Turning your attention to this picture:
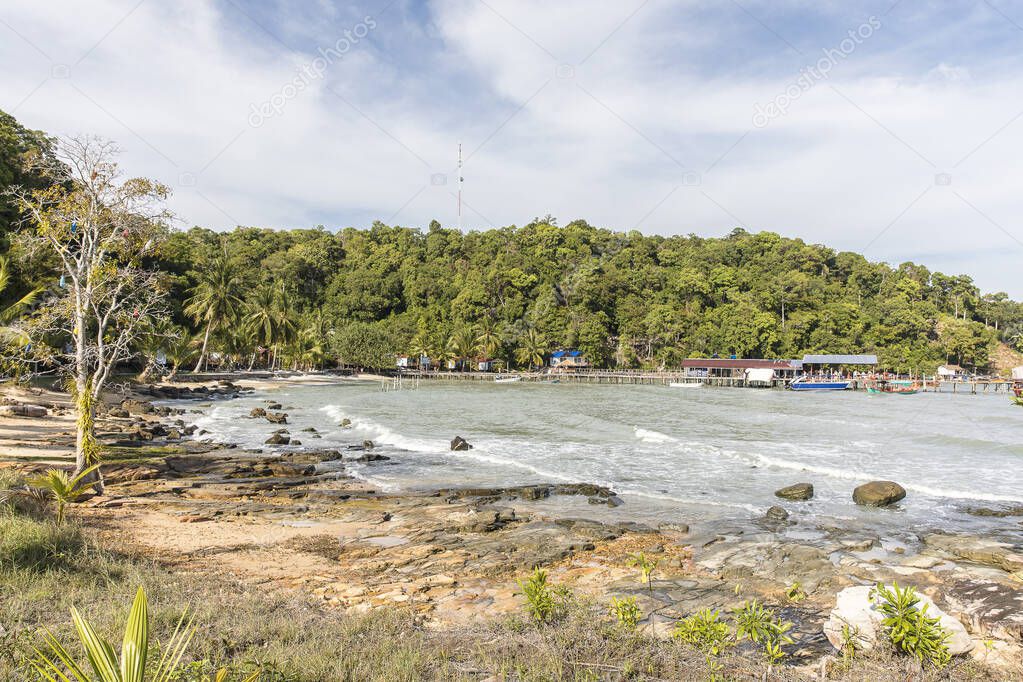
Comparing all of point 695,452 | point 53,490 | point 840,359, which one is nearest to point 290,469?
point 53,490

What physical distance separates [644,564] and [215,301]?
55.4 metres

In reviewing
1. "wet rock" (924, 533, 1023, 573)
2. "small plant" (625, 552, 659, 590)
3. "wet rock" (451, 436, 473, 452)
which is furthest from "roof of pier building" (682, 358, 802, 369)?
"small plant" (625, 552, 659, 590)

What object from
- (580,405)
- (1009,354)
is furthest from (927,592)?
(1009,354)

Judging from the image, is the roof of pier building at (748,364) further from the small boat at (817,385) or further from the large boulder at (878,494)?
the large boulder at (878,494)

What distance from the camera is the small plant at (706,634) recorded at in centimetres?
529

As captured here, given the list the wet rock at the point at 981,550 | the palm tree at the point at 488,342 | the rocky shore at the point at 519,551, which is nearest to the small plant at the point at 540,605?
the rocky shore at the point at 519,551

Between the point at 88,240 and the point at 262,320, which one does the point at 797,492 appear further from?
the point at 262,320

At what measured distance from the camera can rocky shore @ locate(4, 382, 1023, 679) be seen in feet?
25.2

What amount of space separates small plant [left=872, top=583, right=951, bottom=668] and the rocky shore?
0.51 meters

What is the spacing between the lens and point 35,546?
6938 mm

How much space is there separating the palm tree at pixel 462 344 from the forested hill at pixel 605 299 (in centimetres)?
23

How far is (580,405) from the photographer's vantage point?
43812mm

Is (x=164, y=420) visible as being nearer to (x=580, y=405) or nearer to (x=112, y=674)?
(x=580, y=405)

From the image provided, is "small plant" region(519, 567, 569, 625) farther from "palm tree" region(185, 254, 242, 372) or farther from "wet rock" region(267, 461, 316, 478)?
"palm tree" region(185, 254, 242, 372)
